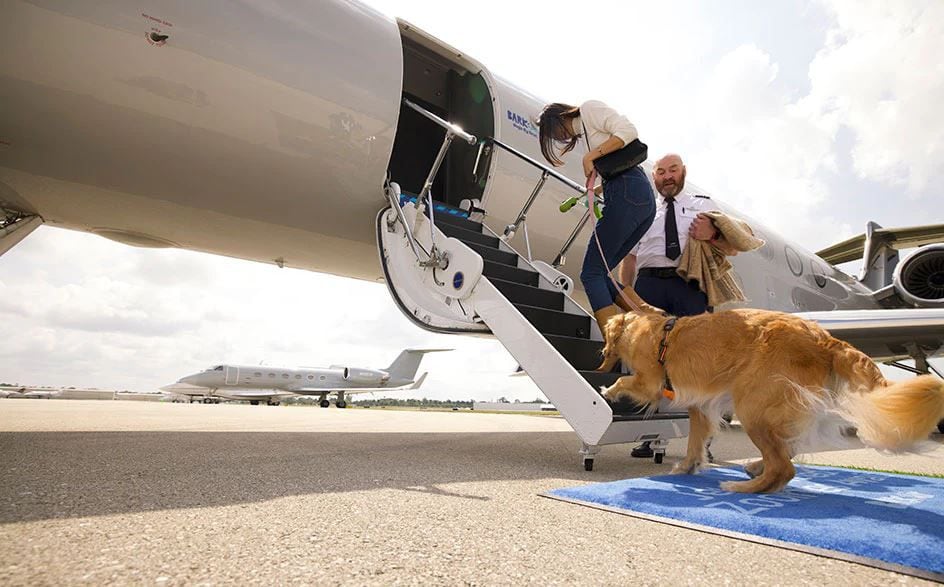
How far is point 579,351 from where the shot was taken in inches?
127

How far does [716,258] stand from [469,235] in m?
2.04

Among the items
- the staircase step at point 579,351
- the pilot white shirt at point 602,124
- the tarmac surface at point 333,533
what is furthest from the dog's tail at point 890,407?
the pilot white shirt at point 602,124

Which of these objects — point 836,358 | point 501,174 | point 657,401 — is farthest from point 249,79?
point 836,358

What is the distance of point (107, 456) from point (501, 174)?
369 centimetres

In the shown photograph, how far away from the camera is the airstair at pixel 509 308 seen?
8.48ft

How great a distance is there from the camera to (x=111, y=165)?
3.33 meters

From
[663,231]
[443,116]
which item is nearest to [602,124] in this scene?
[663,231]

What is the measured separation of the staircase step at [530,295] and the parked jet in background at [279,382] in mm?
27663

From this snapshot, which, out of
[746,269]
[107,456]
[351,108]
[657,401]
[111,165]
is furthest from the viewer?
[746,269]

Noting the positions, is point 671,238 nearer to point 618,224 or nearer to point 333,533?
point 618,224

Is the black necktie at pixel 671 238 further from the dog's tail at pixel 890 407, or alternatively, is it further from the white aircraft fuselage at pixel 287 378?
the white aircraft fuselage at pixel 287 378

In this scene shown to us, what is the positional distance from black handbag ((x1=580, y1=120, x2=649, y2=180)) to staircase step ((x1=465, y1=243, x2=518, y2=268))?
1323mm

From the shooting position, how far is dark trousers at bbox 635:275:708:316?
2.93 metres

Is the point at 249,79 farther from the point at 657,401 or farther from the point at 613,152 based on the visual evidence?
→ the point at 657,401
